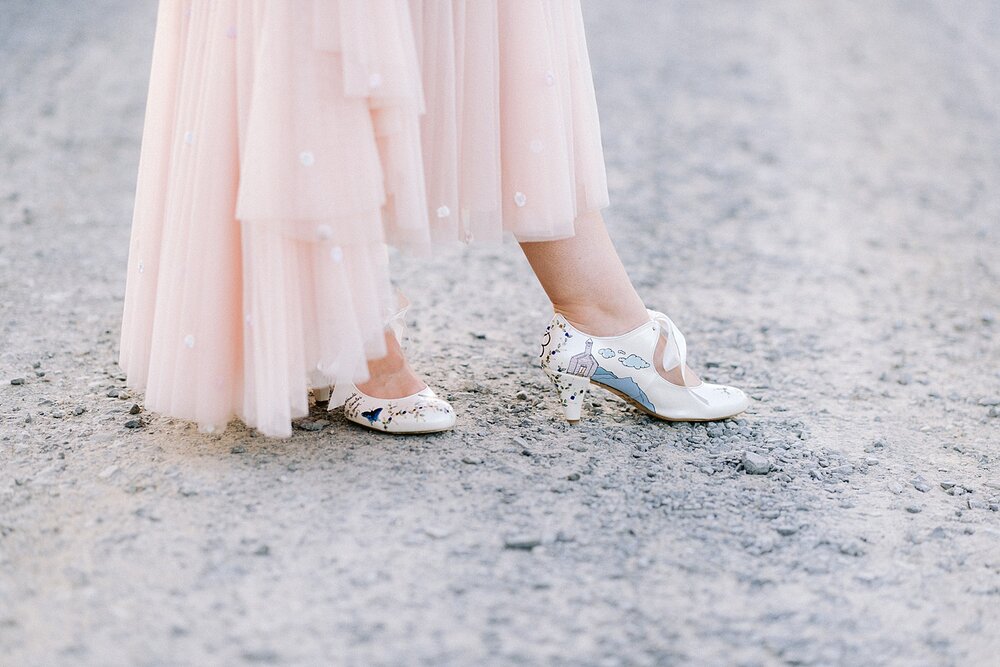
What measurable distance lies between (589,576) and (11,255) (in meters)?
2.05

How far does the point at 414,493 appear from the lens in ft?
5.08

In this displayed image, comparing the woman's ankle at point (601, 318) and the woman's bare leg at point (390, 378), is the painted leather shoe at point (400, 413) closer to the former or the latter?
the woman's bare leg at point (390, 378)

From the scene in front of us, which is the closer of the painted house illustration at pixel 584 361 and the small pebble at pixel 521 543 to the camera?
the small pebble at pixel 521 543

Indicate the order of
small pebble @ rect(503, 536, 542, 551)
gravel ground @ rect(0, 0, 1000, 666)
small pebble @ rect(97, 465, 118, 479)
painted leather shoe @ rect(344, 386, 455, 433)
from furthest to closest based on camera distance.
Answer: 1. painted leather shoe @ rect(344, 386, 455, 433)
2. small pebble @ rect(97, 465, 118, 479)
3. small pebble @ rect(503, 536, 542, 551)
4. gravel ground @ rect(0, 0, 1000, 666)

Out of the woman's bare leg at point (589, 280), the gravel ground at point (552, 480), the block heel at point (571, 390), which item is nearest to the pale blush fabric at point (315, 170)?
the woman's bare leg at point (589, 280)

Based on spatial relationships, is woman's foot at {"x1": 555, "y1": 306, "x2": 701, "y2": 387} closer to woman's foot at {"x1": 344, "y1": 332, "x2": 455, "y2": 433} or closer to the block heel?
the block heel

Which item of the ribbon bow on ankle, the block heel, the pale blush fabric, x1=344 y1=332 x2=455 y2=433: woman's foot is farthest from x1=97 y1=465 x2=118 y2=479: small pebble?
the ribbon bow on ankle

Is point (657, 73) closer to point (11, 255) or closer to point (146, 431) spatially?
point (11, 255)

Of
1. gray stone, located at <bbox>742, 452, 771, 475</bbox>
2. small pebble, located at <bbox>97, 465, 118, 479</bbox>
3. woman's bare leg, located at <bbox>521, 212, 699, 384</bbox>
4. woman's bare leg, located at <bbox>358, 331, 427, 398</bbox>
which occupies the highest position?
woman's bare leg, located at <bbox>521, 212, 699, 384</bbox>

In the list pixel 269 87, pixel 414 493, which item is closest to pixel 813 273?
pixel 414 493

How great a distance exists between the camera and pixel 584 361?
178 cm

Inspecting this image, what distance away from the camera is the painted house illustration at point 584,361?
5.82ft

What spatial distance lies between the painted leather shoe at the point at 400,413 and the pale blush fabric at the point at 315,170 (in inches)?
8.0

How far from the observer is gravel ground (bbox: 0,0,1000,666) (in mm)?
1255
